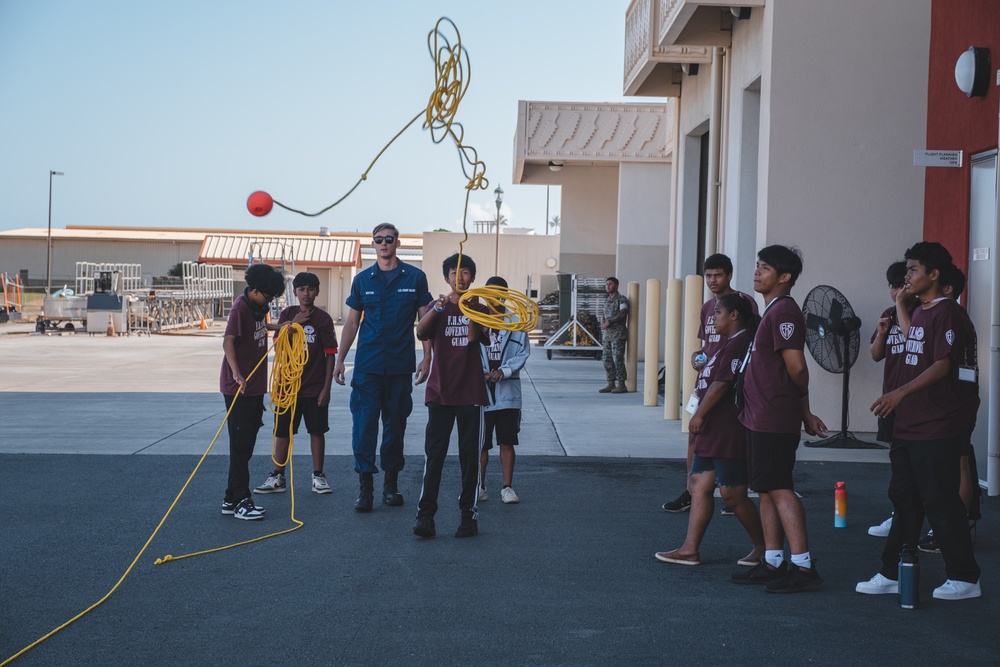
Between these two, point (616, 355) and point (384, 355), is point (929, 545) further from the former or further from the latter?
point (616, 355)

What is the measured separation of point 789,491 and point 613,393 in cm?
1134

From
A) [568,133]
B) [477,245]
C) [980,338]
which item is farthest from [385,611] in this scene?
[477,245]

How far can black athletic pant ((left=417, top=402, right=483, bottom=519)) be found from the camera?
6.73 meters

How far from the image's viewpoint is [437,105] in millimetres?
6391

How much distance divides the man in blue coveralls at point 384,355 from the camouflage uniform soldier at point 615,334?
9.01 meters

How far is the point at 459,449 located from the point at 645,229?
57.0 ft

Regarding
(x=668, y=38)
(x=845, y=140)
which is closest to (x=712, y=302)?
(x=845, y=140)

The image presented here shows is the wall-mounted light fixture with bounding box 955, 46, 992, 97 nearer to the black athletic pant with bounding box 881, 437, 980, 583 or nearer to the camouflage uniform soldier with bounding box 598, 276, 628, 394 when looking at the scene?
the black athletic pant with bounding box 881, 437, 980, 583

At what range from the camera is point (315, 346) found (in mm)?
8031

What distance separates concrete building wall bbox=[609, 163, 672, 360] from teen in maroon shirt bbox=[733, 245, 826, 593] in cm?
1791

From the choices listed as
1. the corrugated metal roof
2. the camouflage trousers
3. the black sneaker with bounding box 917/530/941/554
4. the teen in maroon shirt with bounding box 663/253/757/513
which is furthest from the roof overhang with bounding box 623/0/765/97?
the corrugated metal roof

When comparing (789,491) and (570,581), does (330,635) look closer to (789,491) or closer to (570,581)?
(570,581)

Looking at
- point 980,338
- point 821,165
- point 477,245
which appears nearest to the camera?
point 980,338

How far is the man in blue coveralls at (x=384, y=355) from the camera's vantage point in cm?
748
